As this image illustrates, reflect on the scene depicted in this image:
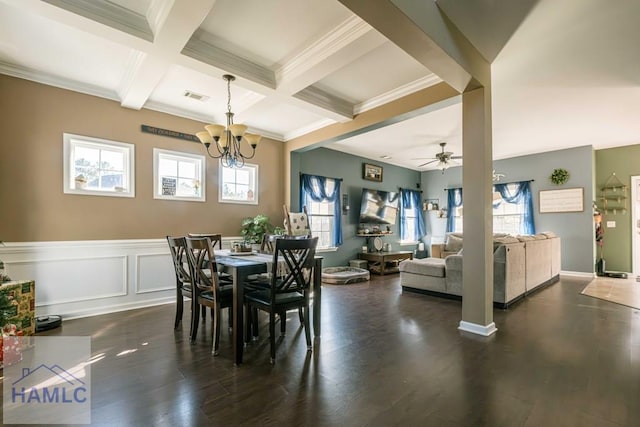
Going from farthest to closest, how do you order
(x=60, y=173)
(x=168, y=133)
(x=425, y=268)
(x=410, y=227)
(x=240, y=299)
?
(x=410, y=227), (x=425, y=268), (x=168, y=133), (x=60, y=173), (x=240, y=299)

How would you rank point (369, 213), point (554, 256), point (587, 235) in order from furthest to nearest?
point (369, 213) → point (587, 235) → point (554, 256)

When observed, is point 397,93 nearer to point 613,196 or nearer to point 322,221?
point 322,221

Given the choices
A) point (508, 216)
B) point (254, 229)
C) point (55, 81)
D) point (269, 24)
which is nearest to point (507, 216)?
point (508, 216)

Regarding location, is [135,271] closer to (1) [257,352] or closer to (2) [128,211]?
(2) [128,211]

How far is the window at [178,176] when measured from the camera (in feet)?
14.5

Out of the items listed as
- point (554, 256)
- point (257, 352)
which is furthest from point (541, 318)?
point (257, 352)

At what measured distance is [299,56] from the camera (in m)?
3.12

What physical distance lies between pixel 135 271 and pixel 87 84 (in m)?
2.54

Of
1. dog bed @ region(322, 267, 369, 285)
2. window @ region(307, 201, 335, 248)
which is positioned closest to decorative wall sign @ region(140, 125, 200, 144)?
window @ region(307, 201, 335, 248)

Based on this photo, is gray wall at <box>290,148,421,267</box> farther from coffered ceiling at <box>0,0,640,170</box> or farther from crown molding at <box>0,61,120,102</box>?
crown molding at <box>0,61,120,102</box>

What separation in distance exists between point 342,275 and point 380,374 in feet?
11.8

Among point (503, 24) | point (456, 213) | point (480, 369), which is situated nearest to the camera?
point (480, 369)

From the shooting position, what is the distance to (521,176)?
7.46 m

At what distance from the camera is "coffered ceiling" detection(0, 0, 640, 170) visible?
2434 mm
